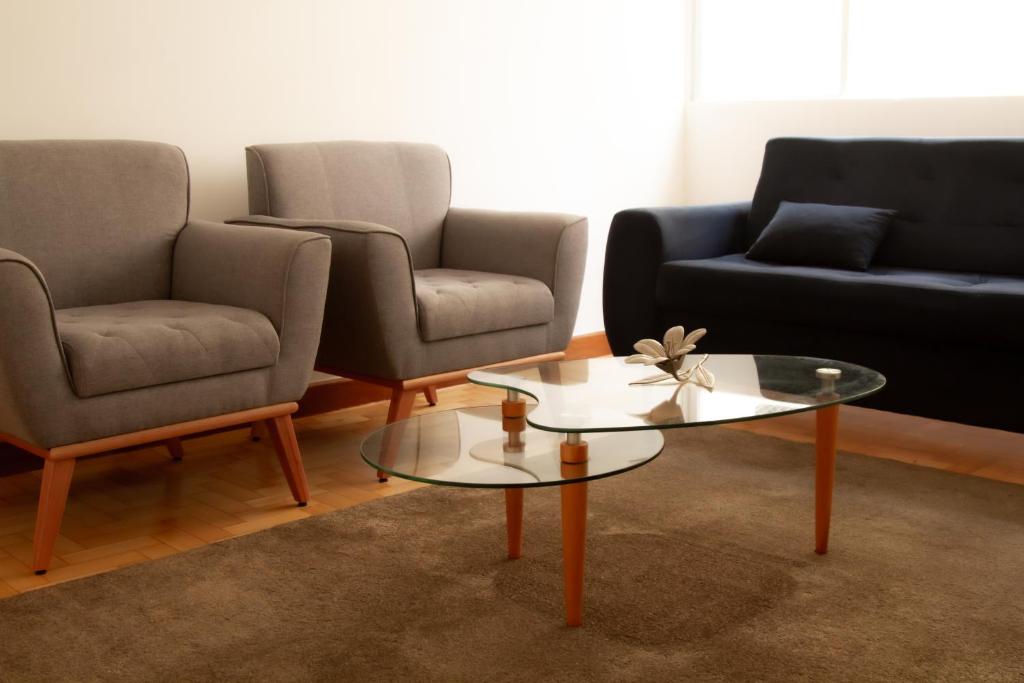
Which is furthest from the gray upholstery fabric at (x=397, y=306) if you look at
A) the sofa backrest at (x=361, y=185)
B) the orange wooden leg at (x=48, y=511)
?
the orange wooden leg at (x=48, y=511)

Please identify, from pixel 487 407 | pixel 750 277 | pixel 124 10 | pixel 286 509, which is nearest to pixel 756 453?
pixel 750 277

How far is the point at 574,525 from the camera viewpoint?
6.77 feet

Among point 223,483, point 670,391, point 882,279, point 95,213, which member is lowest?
point 223,483

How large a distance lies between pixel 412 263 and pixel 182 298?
689 millimetres

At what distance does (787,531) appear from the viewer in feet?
8.70

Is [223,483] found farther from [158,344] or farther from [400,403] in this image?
[158,344]

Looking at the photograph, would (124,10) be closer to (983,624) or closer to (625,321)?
(625,321)

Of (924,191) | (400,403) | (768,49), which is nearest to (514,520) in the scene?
(400,403)

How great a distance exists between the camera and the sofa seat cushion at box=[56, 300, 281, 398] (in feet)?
8.16

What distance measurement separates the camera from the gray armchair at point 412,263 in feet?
10.3

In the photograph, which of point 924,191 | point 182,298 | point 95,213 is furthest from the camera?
point 924,191

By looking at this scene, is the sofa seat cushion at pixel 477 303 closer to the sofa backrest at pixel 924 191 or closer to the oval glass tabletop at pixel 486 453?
the oval glass tabletop at pixel 486 453

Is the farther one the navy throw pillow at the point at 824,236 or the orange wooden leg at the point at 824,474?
the navy throw pillow at the point at 824,236

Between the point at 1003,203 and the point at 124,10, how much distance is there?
111 inches
